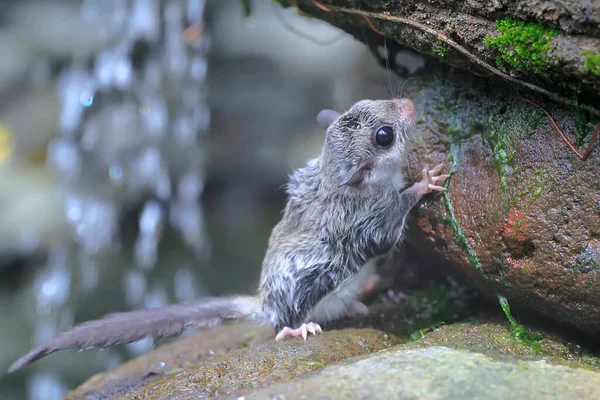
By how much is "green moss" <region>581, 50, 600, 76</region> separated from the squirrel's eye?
1.72m

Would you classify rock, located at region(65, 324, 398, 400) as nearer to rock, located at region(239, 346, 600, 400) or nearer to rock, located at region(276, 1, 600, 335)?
rock, located at region(239, 346, 600, 400)

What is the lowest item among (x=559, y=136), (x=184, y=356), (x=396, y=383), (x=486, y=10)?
(x=184, y=356)

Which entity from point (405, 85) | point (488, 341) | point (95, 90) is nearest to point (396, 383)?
point (488, 341)

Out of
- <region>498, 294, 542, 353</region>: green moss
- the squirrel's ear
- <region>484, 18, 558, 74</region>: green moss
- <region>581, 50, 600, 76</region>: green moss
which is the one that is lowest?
<region>498, 294, 542, 353</region>: green moss

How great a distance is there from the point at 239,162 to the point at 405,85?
6.15m

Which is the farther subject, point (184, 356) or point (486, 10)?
point (184, 356)

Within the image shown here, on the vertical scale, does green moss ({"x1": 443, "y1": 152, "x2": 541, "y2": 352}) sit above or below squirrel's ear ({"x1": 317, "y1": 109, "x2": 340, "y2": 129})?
below

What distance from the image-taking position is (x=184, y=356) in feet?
16.8

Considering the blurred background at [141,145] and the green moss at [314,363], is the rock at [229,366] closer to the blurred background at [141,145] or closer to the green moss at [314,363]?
the green moss at [314,363]

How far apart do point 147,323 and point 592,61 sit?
367 cm

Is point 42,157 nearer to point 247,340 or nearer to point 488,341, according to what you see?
point 247,340

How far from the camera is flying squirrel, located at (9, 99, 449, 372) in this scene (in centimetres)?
438

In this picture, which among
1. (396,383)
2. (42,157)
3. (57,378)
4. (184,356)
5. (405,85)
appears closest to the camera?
(396,383)

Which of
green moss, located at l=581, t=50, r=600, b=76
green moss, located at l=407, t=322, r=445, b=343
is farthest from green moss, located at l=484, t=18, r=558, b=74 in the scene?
green moss, located at l=407, t=322, r=445, b=343
